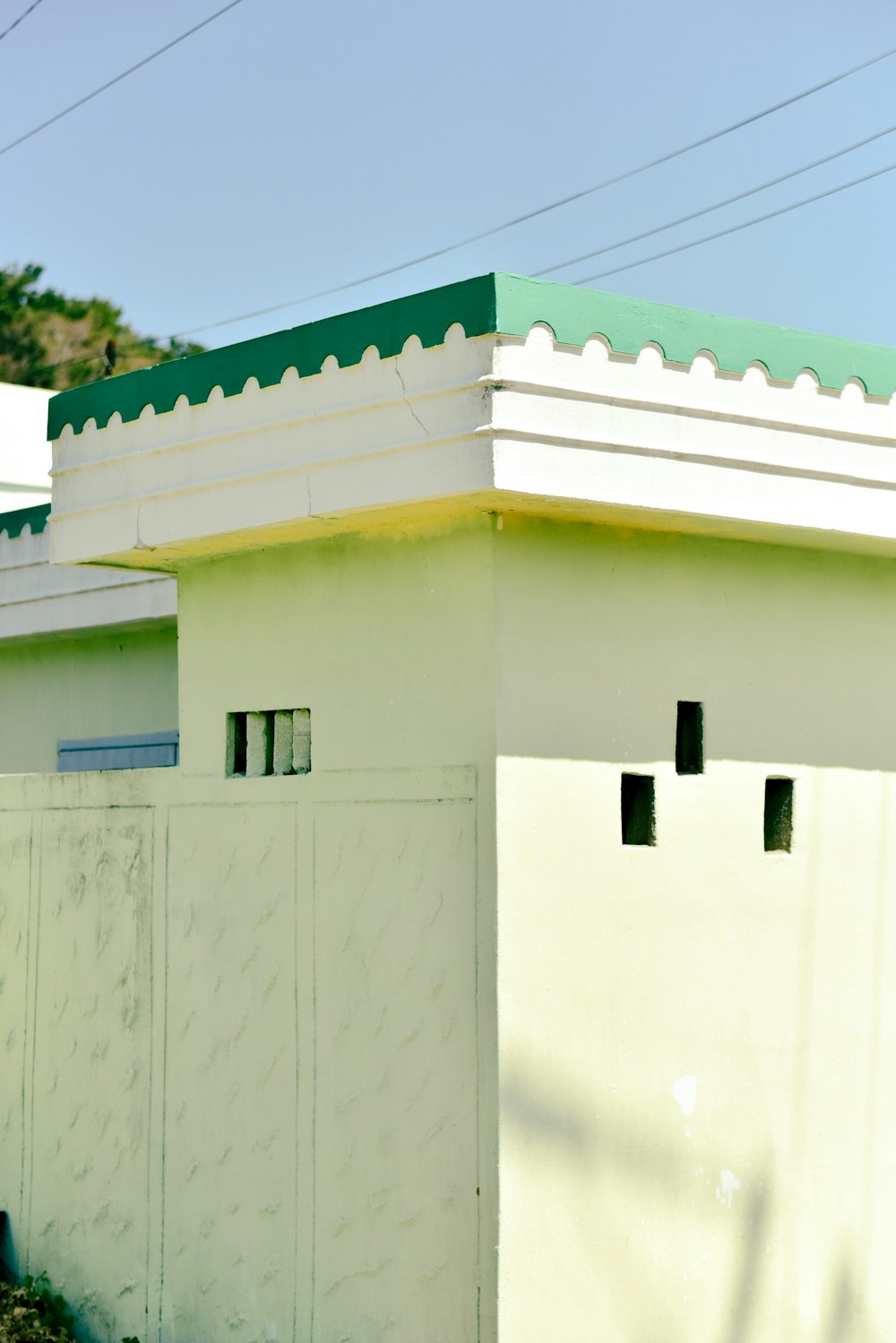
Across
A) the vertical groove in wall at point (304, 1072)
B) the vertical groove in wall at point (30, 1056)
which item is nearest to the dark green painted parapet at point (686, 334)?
the vertical groove in wall at point (304, 1072)

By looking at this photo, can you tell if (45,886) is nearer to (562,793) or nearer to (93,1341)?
(93,1341)

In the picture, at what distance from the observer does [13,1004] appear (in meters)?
7.28

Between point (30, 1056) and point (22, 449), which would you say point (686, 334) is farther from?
point (22, 449)

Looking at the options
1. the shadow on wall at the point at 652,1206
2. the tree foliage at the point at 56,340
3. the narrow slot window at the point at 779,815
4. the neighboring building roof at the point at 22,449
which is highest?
the tree foliage at the point at 56,340

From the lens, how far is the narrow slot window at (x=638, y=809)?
5348mm

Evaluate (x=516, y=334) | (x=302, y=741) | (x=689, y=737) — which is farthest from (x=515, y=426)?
(x=302, y=741)

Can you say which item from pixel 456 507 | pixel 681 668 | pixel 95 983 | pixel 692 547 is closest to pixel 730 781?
pixel 681 668

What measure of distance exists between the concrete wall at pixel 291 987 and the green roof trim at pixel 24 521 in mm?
2846

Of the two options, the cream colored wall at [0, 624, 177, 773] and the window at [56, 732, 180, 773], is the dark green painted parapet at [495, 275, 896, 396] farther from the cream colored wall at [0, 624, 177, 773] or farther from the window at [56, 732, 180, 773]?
the cream colored wall at [0, 624, 177, 773]

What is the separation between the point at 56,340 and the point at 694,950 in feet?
107

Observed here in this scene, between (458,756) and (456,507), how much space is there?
0.78 meters

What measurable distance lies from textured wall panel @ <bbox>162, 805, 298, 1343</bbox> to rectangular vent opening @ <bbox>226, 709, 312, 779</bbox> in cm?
16

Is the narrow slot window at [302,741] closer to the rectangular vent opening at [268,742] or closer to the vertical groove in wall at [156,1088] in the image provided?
the rectangular vent opening at [268,742]

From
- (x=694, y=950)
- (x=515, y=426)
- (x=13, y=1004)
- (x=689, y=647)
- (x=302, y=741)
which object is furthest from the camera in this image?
(x=13, y=1004)
